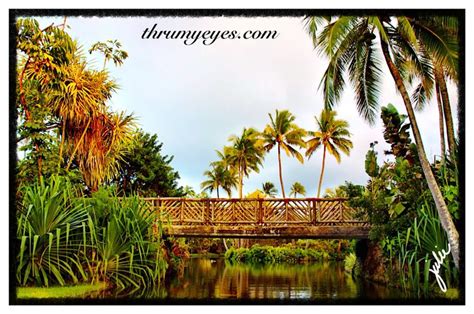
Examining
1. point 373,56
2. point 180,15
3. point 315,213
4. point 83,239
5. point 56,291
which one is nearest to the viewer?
point 180,15

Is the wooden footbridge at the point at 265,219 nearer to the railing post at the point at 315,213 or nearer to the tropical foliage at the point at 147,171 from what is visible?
the railing post at the point at 315,213

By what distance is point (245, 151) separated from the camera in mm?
34062

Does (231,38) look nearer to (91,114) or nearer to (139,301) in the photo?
(139,301)

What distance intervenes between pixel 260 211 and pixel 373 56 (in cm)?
545

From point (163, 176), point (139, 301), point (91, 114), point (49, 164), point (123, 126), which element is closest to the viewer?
point (139, 301)

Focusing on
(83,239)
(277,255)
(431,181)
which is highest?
(431,181)

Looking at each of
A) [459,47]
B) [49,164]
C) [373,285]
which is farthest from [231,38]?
[373,285]

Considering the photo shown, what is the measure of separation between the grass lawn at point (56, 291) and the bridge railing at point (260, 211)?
5.47 meters

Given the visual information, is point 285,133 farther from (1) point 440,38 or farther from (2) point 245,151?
(1) point 440,38

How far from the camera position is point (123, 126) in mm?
13453

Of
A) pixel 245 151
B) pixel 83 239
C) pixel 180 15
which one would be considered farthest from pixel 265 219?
pixel 245 151

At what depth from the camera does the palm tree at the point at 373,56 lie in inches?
336

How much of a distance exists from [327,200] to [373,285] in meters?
2.54

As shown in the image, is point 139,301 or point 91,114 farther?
point 91,114
